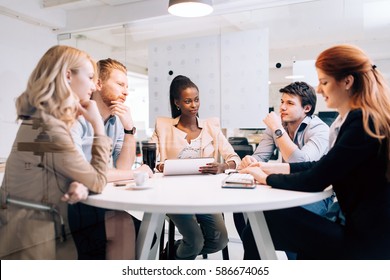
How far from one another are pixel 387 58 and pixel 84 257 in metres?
1.93

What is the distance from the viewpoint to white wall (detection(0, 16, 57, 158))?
1.49 m

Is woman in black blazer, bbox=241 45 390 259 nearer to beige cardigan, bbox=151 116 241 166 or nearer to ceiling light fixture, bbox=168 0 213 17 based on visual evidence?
beige cardigan, bbox=151 116 241 166

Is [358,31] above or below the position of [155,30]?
below

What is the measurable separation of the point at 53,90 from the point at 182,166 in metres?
0.88

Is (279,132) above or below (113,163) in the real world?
above

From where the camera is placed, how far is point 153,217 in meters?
1.45

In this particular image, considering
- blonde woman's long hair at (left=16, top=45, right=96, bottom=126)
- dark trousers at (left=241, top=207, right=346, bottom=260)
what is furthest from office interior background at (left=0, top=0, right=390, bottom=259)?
dark trousers at (left=241, top=207, right=346, bottom=260)

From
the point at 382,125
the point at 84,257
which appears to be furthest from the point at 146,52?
the point at 382,125

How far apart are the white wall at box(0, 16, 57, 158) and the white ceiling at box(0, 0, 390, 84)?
0.08 metres

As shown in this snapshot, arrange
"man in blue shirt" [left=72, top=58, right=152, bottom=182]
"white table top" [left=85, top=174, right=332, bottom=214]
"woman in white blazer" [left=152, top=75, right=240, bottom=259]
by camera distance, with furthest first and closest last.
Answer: "woman in white blazer" [left=152, top=75, right=240, bottom=259]
"man in blue shirt" [left=72, top=58, right=152, bottom=182]
"white table top" [left=85, top=174, right=332, bottom=214]

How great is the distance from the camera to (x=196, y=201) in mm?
1272

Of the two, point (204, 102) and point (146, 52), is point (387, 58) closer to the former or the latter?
point (204, 102)

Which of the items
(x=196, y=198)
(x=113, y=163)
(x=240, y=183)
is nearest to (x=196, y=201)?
(x=196, y=198)

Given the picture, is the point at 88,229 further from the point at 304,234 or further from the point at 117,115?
the point at 304,234
